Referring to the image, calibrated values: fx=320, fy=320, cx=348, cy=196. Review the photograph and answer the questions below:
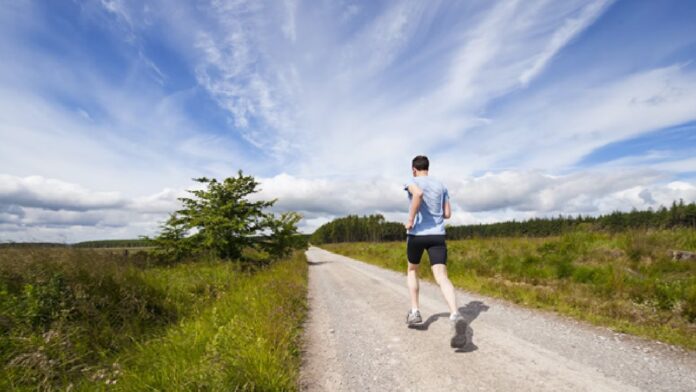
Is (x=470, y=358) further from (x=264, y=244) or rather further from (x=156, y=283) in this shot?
(x=264, y=244)

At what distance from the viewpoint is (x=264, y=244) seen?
16.5m

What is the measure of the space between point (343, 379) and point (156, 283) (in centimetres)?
522

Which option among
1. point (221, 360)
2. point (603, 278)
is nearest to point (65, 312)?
point (221, 360)

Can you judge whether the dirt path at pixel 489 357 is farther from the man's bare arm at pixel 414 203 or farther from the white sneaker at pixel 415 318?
the man's bare arm at pixel 414 203

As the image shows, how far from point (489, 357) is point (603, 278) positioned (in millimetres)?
5712

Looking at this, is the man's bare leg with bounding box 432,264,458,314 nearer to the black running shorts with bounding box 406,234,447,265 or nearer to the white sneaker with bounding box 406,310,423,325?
the black running shorts with bounding box 406,234,447,265

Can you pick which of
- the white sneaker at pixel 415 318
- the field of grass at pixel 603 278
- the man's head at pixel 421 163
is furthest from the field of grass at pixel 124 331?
the field of grass at pixel 603 278

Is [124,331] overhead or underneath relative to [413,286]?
underneath

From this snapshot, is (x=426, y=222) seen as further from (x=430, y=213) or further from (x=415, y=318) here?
(x=415, y=318)

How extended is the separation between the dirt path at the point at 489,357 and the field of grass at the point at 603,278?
0.75 m

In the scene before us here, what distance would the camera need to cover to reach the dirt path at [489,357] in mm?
2959

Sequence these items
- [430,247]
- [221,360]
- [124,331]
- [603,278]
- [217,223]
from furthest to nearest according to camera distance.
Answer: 1. [217,223]
2. [603,278]
3. [124,331]
4. [430,247]
5. [221,360]

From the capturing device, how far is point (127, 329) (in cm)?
505

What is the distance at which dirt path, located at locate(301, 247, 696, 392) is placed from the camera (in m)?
2.96
